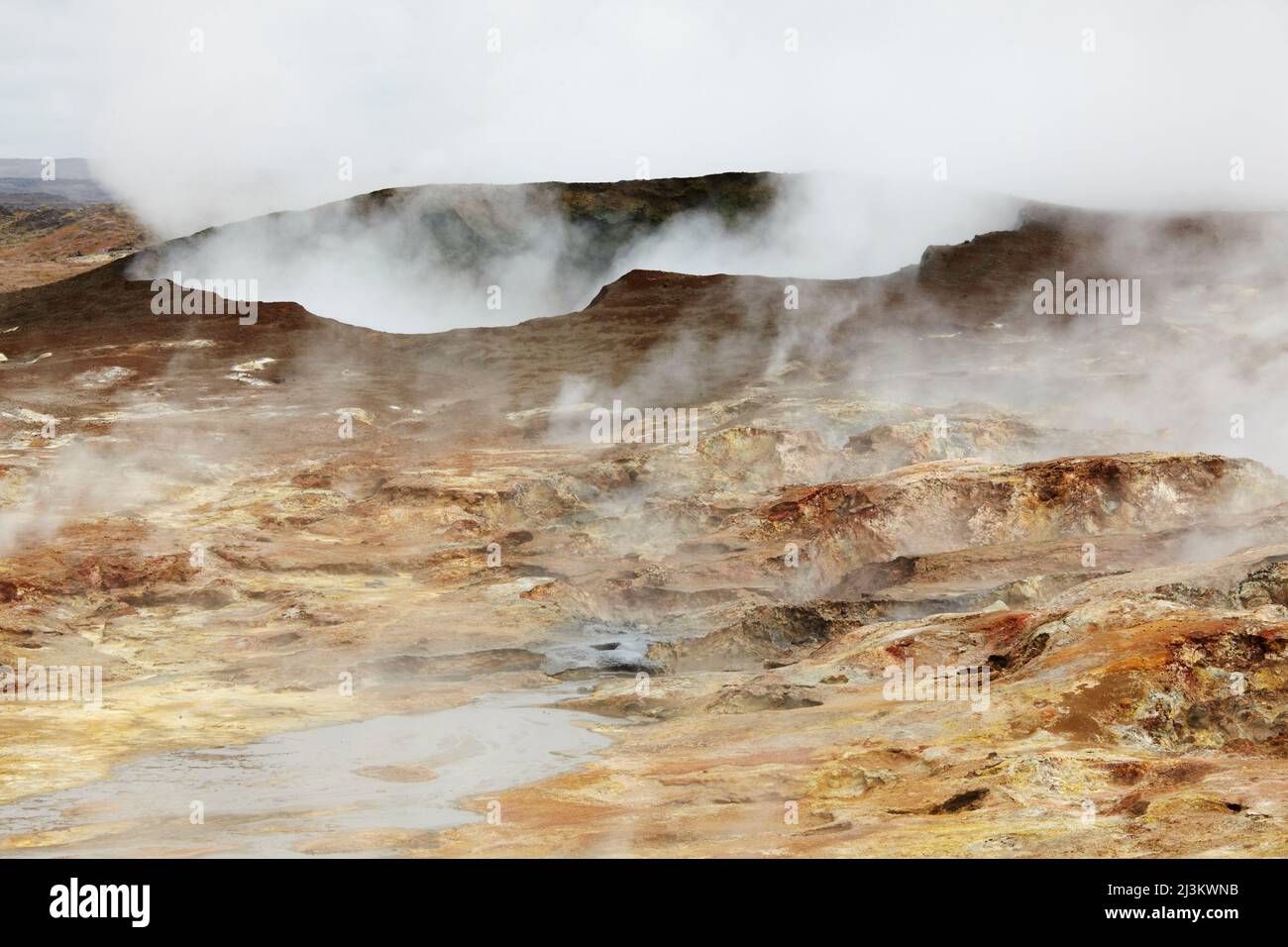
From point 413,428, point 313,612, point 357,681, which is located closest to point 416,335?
point 413,428

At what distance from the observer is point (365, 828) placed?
10.8 metres

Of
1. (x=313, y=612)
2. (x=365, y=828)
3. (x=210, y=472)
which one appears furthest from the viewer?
(x=210, y=472)

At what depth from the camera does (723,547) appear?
25625mm

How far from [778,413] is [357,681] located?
18741 mm

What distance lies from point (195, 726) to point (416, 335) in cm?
3310

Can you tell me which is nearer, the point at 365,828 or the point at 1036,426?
the point at 365,828

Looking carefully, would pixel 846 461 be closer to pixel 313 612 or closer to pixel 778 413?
pixel 778 413

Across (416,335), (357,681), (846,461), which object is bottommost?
(357,681)

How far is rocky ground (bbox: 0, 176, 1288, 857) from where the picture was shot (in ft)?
37.9

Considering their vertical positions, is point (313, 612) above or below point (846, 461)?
below

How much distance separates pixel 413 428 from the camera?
3762cm


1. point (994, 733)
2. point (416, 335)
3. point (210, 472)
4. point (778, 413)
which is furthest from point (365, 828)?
point (416, 335)

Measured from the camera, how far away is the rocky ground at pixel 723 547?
37.9 ft

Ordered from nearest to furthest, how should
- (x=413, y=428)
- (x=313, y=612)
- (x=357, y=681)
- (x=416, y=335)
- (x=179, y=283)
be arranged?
(x=357, y=681) < (x=313, y=612) < (x=413, y=428) < (x=416, y=335) < (x=179, y=283)
